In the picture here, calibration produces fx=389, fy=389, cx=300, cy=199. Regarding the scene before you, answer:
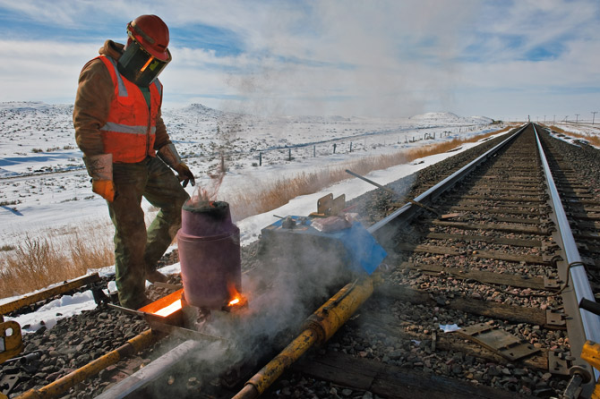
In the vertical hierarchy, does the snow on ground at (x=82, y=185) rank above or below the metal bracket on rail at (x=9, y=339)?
below

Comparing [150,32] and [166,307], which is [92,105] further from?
[166,307]

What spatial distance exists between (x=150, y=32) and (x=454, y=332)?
3136mm

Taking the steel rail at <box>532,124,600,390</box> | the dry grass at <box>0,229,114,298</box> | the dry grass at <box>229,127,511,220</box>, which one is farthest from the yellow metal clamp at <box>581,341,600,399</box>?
the dry grass at <box>229,127,511,220</box>

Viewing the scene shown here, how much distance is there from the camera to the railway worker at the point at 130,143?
2.88 meters

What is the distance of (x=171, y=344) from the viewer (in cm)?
280

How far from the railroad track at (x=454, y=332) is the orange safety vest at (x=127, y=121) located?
1.55 metres

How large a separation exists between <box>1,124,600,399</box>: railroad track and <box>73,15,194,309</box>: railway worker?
1038mm

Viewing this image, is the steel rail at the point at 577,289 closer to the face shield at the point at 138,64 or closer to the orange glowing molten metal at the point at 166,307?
the orange glowing molten metal at the point at 166,307

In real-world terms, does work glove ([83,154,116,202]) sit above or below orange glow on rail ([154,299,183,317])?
above

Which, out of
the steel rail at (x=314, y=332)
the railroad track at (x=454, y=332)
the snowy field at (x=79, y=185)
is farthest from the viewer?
the snowy field at (x=79, y=185)

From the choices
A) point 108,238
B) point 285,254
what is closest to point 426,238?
point 285,254

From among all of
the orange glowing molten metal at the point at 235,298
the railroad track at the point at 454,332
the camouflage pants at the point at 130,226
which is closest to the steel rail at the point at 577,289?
the railroad track at the point at 454,332

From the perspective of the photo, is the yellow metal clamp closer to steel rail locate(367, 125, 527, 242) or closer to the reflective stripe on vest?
steel rail locate(367, 125, 527, 242)

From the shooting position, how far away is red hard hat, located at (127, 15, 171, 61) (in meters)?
2.84
